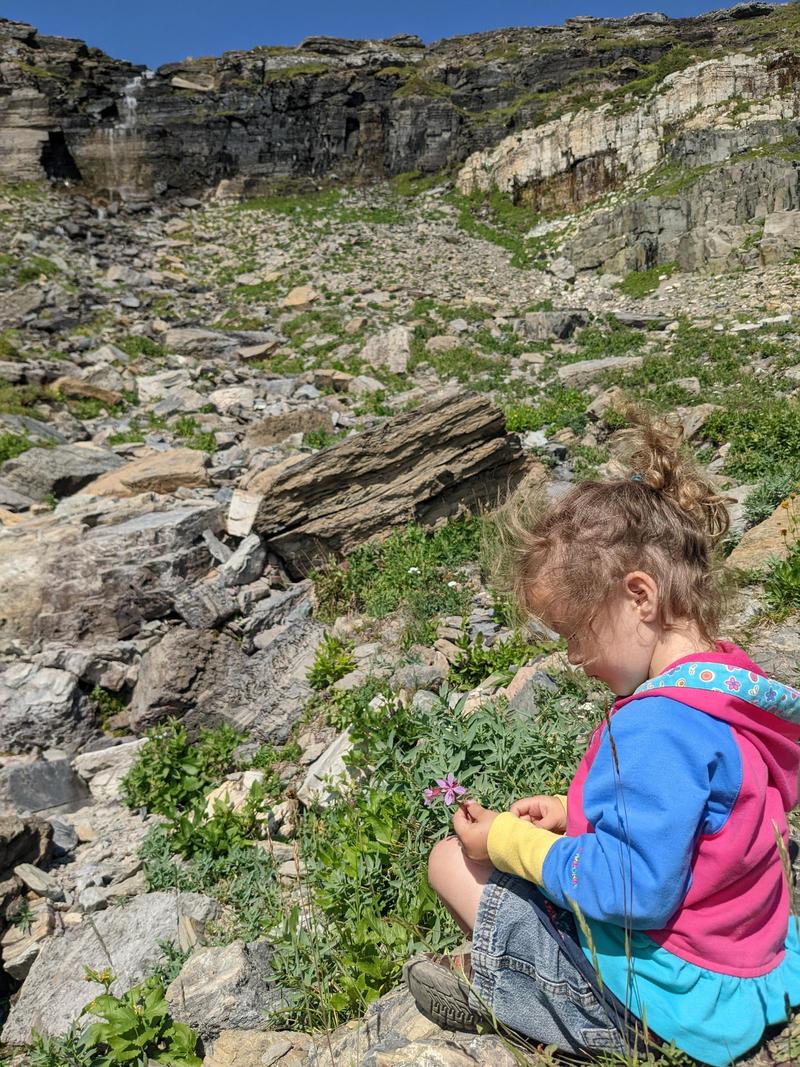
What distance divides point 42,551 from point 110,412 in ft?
22.8

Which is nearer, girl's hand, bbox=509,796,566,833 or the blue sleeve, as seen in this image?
the blue sleeve

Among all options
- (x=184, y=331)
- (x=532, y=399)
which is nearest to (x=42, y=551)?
(x=532, y=399)

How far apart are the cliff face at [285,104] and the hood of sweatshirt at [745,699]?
132 ft

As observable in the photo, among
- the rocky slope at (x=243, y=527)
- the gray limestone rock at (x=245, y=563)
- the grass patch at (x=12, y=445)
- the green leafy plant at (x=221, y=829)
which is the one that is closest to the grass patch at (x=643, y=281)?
the rocky slope at (x=243, y=527)

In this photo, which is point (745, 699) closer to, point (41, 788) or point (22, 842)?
point (22, 842)

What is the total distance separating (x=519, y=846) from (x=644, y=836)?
1.25 ft

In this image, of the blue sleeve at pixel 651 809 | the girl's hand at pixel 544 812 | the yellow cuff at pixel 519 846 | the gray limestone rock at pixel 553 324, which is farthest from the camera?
the gray limestone rock at pixel 553 324

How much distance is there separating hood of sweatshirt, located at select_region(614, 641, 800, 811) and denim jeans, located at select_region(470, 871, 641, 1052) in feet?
2.22

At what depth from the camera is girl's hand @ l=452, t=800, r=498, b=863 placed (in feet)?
5.64

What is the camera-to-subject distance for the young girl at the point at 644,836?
1374 mm

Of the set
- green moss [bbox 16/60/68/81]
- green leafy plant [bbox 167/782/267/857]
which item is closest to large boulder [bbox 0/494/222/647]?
green leafy plant [bbox 167/782/267/857]

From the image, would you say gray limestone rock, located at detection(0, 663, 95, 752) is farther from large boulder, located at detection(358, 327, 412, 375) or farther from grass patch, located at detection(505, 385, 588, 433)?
large boulder, located at detection(358, 327, 412, 375)

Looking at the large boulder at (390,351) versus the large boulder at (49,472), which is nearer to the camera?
the large boulder at (49,472)

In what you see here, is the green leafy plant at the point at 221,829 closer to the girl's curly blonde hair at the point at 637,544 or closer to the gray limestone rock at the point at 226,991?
the gray limestone rock at the point at 226,991
